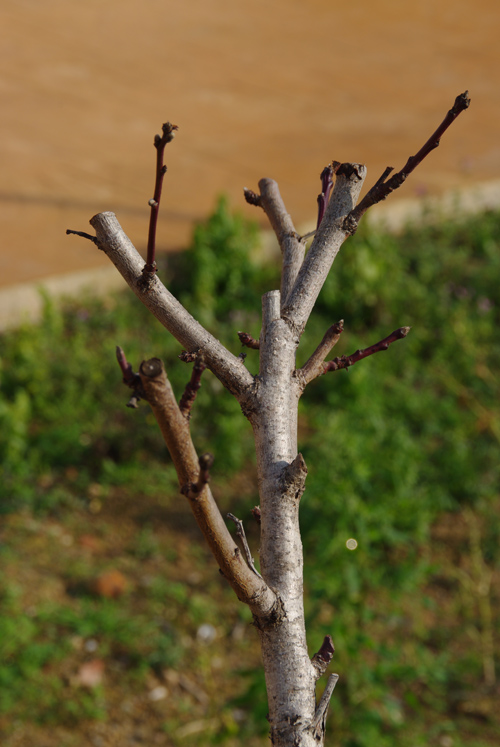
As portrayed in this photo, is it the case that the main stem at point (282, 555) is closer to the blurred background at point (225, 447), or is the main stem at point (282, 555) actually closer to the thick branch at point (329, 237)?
the thick branch at point (329, 237)

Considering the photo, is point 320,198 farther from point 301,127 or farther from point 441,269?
point 301,127

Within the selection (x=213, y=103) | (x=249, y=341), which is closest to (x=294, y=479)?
(x=249, y=341)

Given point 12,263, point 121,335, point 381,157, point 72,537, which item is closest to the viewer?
point 72,537

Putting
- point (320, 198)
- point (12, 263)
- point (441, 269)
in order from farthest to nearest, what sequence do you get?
point (12, 263), point (441, 269), point (320, 198)

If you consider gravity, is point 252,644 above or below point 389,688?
above

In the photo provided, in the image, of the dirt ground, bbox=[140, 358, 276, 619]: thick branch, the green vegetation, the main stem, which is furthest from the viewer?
the dirt ground

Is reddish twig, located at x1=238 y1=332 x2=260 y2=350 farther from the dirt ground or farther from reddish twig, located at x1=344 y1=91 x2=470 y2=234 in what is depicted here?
the dirt ground

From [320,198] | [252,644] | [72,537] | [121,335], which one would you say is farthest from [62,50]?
[320,198]

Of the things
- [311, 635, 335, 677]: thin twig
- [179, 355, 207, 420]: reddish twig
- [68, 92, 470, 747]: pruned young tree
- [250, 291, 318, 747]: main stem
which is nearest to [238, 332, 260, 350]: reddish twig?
[68, 92, 470, 747]: pruned young tree

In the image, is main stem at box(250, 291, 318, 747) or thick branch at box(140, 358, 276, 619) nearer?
thick branch at box(140, 358, 276, 619)
